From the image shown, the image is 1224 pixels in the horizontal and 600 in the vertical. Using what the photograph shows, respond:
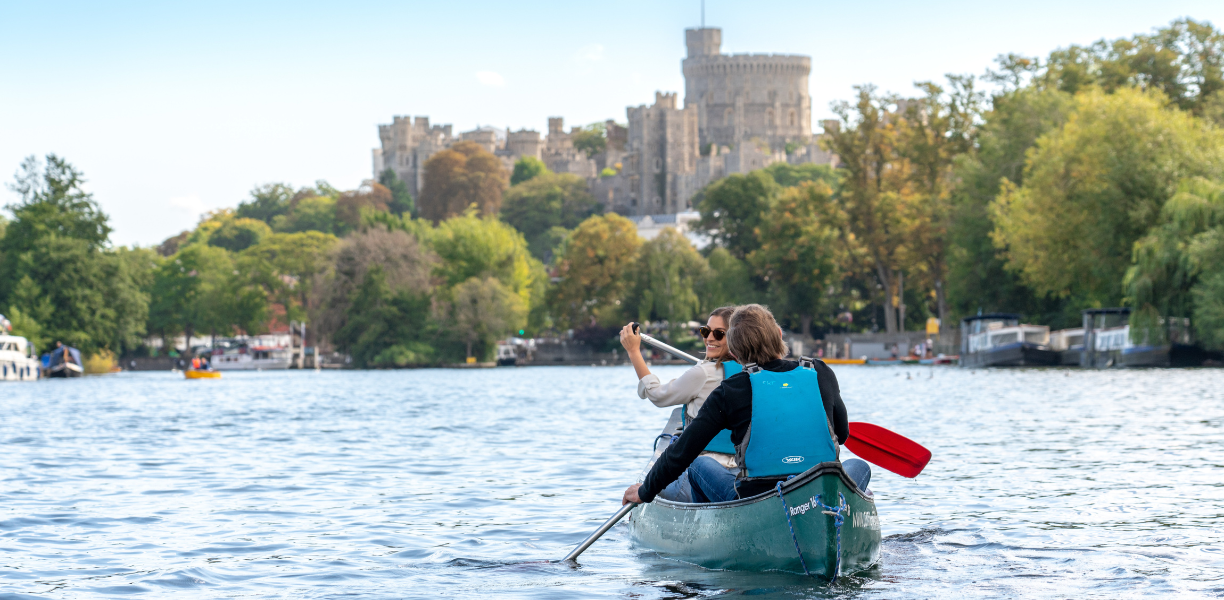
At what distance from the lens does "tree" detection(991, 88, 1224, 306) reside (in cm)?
4694

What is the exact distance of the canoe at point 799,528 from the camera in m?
8.30

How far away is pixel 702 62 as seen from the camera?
18988 cm

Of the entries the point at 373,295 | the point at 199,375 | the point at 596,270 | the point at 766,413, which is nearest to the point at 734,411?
the point at 766,413

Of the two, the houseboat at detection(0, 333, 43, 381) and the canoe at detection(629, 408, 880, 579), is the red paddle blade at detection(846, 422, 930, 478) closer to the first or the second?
the canoe at detection(629, 408, 880, 579)

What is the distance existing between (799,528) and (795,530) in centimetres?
3

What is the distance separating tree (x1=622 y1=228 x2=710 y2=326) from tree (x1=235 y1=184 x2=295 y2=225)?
318 feet

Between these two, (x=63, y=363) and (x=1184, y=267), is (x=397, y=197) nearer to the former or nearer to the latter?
(x=63, y=363)

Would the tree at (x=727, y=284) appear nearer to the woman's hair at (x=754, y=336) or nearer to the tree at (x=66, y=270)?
the tree at (x=66, y=270)

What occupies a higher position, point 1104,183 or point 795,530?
point 1104,183

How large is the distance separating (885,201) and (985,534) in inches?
2227

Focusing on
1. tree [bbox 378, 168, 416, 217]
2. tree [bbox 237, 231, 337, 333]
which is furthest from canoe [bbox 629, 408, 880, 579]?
tree [bbox 378, 168, 416, 217]

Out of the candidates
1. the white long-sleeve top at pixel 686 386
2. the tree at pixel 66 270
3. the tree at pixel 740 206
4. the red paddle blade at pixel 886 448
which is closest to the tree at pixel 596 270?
the tree at pixel 740 206

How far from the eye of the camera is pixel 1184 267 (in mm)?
42375

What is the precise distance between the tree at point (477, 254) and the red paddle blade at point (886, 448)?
69896 mm
